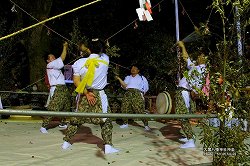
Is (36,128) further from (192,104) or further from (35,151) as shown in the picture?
(192,104)

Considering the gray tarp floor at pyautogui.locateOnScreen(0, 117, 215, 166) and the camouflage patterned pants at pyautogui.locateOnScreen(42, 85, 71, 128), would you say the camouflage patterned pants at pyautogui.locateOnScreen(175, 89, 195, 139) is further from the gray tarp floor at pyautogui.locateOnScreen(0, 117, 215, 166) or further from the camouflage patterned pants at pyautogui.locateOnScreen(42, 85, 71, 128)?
the camouflage patterned pants at pyautogui.locateOnScreen(42, 85, 71, 128)

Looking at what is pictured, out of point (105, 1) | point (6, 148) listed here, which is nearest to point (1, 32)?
point (105, 1)

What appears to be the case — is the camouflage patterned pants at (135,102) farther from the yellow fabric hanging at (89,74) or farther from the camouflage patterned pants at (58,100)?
the yellow fabric hanging at (89,74)

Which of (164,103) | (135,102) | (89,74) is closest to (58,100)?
(135,102)

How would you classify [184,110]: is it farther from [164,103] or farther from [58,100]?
[58,100]

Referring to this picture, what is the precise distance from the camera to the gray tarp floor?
244 inches

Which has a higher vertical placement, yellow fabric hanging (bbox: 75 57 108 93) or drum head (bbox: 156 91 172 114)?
yellow fabric hanging (bbox: 75 57 108 93)

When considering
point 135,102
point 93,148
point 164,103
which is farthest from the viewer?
point 135,102

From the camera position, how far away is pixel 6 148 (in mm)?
7195

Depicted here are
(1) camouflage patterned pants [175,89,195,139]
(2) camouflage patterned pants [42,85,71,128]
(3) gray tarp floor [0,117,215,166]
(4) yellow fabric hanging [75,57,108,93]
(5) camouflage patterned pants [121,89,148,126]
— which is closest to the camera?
(3) gray tarp floor [0,117,215,166]

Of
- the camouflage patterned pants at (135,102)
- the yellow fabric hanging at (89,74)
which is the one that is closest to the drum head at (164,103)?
the camouflage patterned pants at (135,102)

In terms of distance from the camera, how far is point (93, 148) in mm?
7176

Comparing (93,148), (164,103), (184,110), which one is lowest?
(93,148)

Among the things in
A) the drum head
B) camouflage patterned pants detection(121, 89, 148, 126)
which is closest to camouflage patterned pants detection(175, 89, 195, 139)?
the drum head
